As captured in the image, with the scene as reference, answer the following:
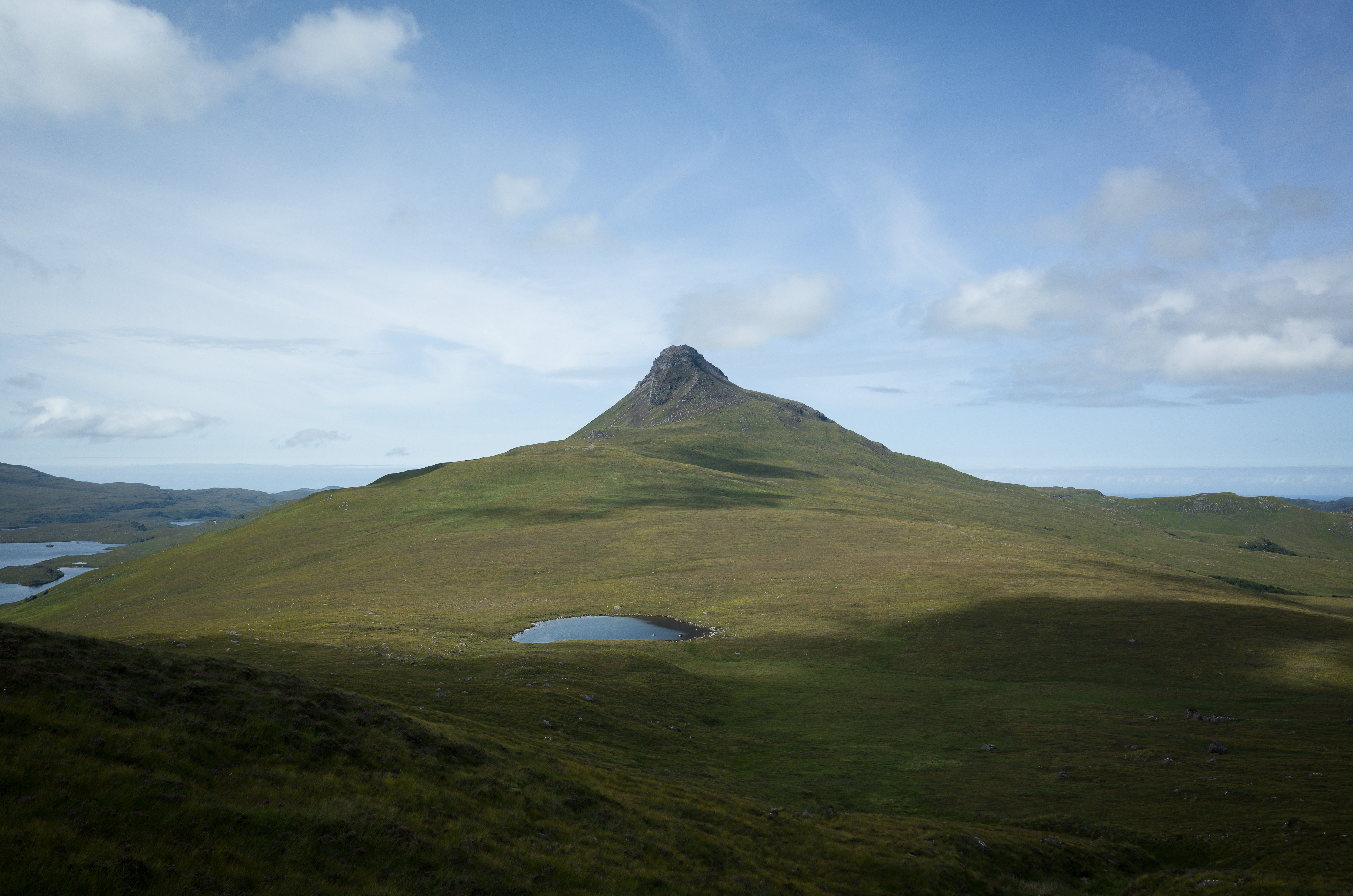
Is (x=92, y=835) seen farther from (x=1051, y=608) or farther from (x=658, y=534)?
(x=658, y=534)

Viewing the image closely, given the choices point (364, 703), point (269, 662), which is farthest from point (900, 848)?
point (269, 662)

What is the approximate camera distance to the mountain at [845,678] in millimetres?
34281

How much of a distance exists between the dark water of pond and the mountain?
3.26m

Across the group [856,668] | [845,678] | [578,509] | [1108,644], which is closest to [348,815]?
[845,678]

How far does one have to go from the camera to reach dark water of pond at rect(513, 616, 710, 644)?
8269cm

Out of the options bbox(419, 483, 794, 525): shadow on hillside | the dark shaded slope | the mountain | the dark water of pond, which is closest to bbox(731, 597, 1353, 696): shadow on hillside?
the mountain

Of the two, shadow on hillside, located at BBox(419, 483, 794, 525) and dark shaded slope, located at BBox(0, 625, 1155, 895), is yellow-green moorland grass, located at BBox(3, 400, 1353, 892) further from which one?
shadow on hillside, located at BBox(419, 483, 794, 525)

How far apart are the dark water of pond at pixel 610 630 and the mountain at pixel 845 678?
128 inches

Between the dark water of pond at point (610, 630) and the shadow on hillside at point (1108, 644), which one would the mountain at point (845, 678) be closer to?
the shadow on hillside at point (1108, 644)

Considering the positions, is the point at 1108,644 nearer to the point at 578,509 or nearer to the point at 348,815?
the point at 348,815

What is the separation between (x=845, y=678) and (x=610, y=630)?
32928 mm

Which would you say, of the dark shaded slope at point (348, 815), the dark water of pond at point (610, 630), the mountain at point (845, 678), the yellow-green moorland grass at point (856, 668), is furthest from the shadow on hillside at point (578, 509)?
the dark shaded slope at point (348, 815)

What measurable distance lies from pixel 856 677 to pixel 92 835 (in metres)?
64.4

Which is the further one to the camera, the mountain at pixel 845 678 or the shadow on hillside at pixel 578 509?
the shadow on hillside at pixel 578 509
